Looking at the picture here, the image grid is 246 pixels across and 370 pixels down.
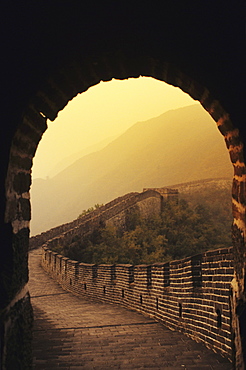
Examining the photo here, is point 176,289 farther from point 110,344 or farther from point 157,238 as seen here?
point 157,238

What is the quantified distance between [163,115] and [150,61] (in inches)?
5371

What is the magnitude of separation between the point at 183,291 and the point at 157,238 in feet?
59.2

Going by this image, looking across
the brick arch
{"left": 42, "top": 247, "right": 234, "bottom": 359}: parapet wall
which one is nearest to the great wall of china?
{"left": 42, "top": 247, "right": 234, "bottom": 359}: parapet wall

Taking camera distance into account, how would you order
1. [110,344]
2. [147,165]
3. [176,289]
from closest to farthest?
[110,344] < [176,289] < [147,165]

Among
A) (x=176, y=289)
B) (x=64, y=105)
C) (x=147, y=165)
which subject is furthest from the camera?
(x=147, y=165)

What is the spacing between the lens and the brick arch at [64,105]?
2.71m

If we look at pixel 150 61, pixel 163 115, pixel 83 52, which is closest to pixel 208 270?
pixel 150 61

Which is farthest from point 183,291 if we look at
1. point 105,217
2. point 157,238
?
point 105,217

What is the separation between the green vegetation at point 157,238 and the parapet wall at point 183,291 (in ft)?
28.4

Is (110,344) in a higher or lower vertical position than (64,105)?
lower

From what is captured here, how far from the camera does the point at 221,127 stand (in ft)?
9.78

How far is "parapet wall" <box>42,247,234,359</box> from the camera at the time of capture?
15.0 ft

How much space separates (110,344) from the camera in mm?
5406

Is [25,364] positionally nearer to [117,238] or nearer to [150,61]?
[150,61]
